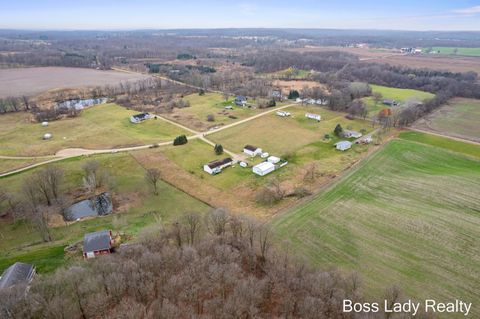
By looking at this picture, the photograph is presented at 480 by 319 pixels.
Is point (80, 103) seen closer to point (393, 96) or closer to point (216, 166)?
point (216, 166)

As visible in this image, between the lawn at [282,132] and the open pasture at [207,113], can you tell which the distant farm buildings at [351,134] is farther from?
the open pasture at [207,113]

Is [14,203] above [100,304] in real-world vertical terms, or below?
below

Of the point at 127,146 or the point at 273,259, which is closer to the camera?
the point at 273,259

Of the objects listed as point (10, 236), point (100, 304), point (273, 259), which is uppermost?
point (100, 304)

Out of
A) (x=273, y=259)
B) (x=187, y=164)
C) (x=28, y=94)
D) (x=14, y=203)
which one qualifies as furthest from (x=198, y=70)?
(x=273, y=259)

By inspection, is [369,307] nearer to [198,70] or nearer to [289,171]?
[289,171]

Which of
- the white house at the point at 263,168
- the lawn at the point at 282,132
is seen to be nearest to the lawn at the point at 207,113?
the lawn at the point at 282,132
